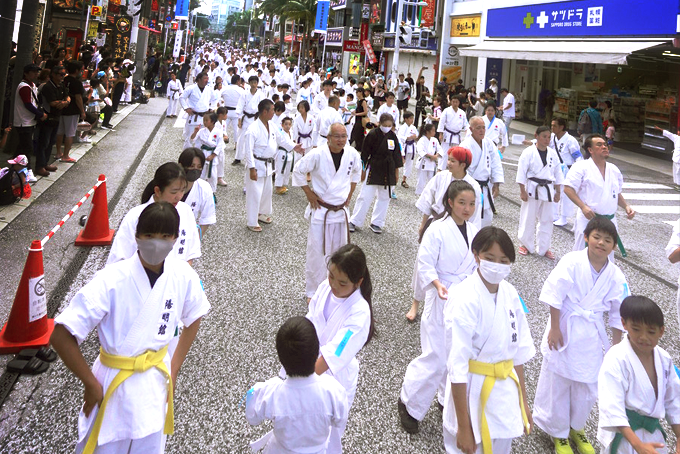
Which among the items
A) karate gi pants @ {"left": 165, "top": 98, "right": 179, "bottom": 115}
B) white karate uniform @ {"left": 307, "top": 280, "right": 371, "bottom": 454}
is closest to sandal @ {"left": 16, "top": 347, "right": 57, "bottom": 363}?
white karate uniform @ {"left": 307, "top": 280, "right": 371, "bottom": 454}

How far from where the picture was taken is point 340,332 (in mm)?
3084

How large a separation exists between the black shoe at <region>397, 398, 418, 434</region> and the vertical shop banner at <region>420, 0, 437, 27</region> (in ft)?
100

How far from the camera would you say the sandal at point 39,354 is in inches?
171

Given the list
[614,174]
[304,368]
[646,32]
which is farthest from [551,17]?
[304,368]

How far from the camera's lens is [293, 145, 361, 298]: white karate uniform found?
5.88 meters

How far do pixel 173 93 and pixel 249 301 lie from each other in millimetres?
15344

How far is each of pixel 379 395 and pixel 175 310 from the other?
2176mm

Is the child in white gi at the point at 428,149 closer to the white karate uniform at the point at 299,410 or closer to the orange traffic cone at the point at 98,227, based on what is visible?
the orange traffic cone at the point at 98,227

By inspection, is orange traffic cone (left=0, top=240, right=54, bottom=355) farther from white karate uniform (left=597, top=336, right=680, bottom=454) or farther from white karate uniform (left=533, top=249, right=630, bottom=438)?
white karate uniform (left=597, top=336, right=680, bottom=454)

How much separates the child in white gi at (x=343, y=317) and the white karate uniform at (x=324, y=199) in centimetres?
253

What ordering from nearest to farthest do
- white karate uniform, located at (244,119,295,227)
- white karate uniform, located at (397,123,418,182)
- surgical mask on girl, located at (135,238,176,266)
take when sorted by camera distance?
surgical mask on girl, located at (135,238,176,266) < white karate uniform, located at (244,119,295,227) < white karate uniform, located at (397,123,418,182)

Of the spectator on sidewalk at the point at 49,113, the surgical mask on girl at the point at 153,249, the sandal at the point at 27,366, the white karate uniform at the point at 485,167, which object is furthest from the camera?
the spectator on sidewalk at the point at 49,113

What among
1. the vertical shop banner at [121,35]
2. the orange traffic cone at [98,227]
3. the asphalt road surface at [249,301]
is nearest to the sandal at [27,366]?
the asphalt road surface at [249,301]

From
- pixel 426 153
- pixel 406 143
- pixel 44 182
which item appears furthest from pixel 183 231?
pixel 406 143
